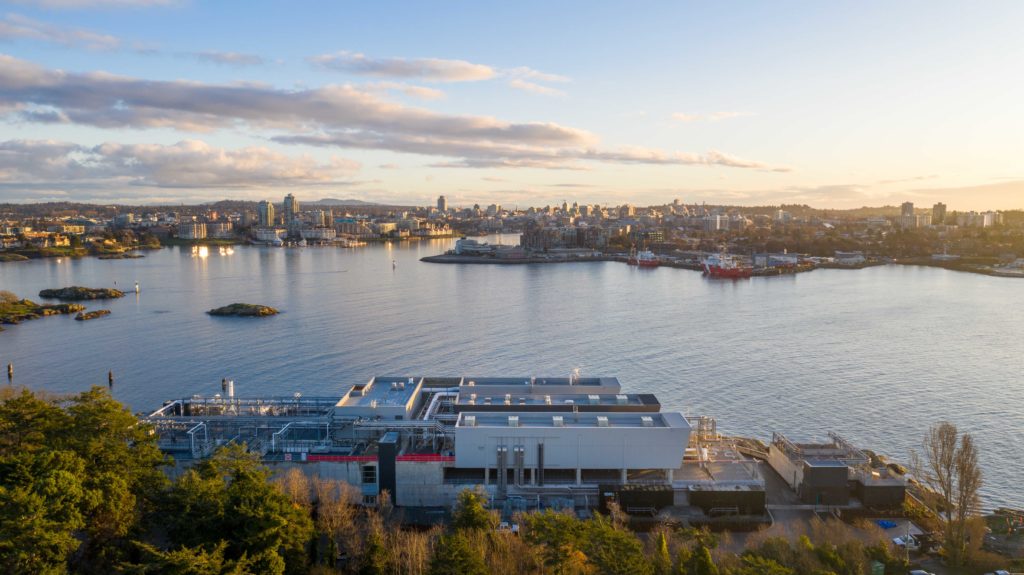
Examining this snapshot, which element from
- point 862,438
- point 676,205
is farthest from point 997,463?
point 676,205

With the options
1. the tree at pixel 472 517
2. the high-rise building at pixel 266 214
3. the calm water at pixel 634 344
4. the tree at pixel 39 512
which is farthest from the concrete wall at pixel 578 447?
the high-rise building at pixel 266 214

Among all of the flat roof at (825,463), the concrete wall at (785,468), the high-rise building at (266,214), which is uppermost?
the high-rise building at (266,214)

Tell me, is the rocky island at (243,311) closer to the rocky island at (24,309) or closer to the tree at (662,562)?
the rocky island at (24,309)

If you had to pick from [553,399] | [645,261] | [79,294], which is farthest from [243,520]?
[645,261]

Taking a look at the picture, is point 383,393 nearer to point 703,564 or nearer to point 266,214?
point 703,564

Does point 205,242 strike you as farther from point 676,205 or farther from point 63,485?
point 676,205
